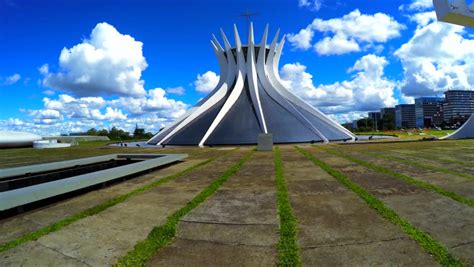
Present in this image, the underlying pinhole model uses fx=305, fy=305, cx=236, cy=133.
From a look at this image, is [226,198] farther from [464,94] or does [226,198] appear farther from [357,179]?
[464,94]

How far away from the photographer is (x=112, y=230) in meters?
4.58

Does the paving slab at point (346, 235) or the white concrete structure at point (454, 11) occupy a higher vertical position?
the white concrete structure at point (454, 11)

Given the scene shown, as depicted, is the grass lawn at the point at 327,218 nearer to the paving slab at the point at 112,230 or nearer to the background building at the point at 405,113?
the paving slab at the point at 112,230

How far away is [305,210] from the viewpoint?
541 centimetres

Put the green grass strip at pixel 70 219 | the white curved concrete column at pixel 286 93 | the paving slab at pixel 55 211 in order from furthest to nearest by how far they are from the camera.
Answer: the white curved concrete column at pixel 286 93
the paving slab at pixel 55 211
the green grass strip at pixel 70 219

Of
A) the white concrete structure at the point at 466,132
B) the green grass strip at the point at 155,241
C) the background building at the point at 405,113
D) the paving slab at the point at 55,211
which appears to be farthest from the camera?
the background building at the point at 405,113

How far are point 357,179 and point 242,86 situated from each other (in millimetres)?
27868

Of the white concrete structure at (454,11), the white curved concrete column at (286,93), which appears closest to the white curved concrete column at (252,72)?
the white curved concrete column at (286,93)

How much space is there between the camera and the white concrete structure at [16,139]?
37.2 m

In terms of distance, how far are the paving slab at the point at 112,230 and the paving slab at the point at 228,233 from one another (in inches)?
20.8

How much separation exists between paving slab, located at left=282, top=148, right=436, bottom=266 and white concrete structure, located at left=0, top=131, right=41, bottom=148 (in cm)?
4240

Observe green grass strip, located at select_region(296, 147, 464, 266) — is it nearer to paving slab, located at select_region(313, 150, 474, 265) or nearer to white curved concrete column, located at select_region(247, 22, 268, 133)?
paving slab, located at select_region(313, 150, 474, 265)

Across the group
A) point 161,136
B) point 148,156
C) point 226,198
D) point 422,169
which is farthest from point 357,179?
point 161,136

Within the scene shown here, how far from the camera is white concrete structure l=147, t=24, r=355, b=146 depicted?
27625mm
